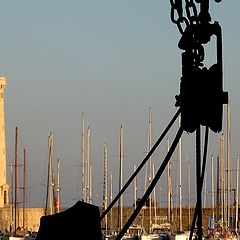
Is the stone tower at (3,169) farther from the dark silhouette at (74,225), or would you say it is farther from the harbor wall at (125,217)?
the dark silhouette at (74,225)

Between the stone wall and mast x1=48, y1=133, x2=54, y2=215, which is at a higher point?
mast x1=48, y1=133, x2=54, y2=215

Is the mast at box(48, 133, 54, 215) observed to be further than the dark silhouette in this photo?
Yes

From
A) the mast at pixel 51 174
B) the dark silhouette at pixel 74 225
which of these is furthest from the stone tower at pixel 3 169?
the dark silhouette at pixel 74 225

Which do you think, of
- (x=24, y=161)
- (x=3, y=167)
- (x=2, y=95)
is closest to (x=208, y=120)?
(x=24, y=161)

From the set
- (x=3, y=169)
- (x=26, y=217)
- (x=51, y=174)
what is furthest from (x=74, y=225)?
(x=3, y=169)

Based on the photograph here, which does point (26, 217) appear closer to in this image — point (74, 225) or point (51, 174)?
point (51, 174)

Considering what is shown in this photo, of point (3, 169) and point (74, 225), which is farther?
point (3, 169)

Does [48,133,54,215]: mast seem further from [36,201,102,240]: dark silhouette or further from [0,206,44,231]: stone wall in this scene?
[36,201,102,240]: dark silhouette

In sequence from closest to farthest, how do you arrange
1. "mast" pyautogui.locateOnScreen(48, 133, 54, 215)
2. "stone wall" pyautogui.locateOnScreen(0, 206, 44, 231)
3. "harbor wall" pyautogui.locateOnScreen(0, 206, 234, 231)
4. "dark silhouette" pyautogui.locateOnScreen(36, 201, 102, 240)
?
1. "dark silhouette" pyautogui.locateOnScreen(36, 201, 102, 240)
2. "mast" pyautogui.locateOnScreen(48, 133, 54, 215)
3. "harbor wall" pyautogui.locateOnScreen(0, 206, 234, 231)
4. "stone wall" pyautogui.locateOnScreen(0, 206, 44, 231)

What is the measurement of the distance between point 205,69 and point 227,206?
39.4 m

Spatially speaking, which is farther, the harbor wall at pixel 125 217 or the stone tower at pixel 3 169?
the stone tower at pixel 3 169

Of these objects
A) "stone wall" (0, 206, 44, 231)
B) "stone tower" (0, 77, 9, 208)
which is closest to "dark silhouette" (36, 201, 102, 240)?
"stone wall" (0, 206, 44, 231)

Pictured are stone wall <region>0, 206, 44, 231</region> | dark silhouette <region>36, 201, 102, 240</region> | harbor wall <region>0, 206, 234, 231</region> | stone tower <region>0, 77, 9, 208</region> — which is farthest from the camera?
stone tower <region>0, 77, 9, 208</region>

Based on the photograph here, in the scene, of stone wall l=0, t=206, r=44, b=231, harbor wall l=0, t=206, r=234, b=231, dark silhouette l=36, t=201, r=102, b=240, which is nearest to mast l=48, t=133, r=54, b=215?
harbor wall l=0, t=206, r=234, b=231
